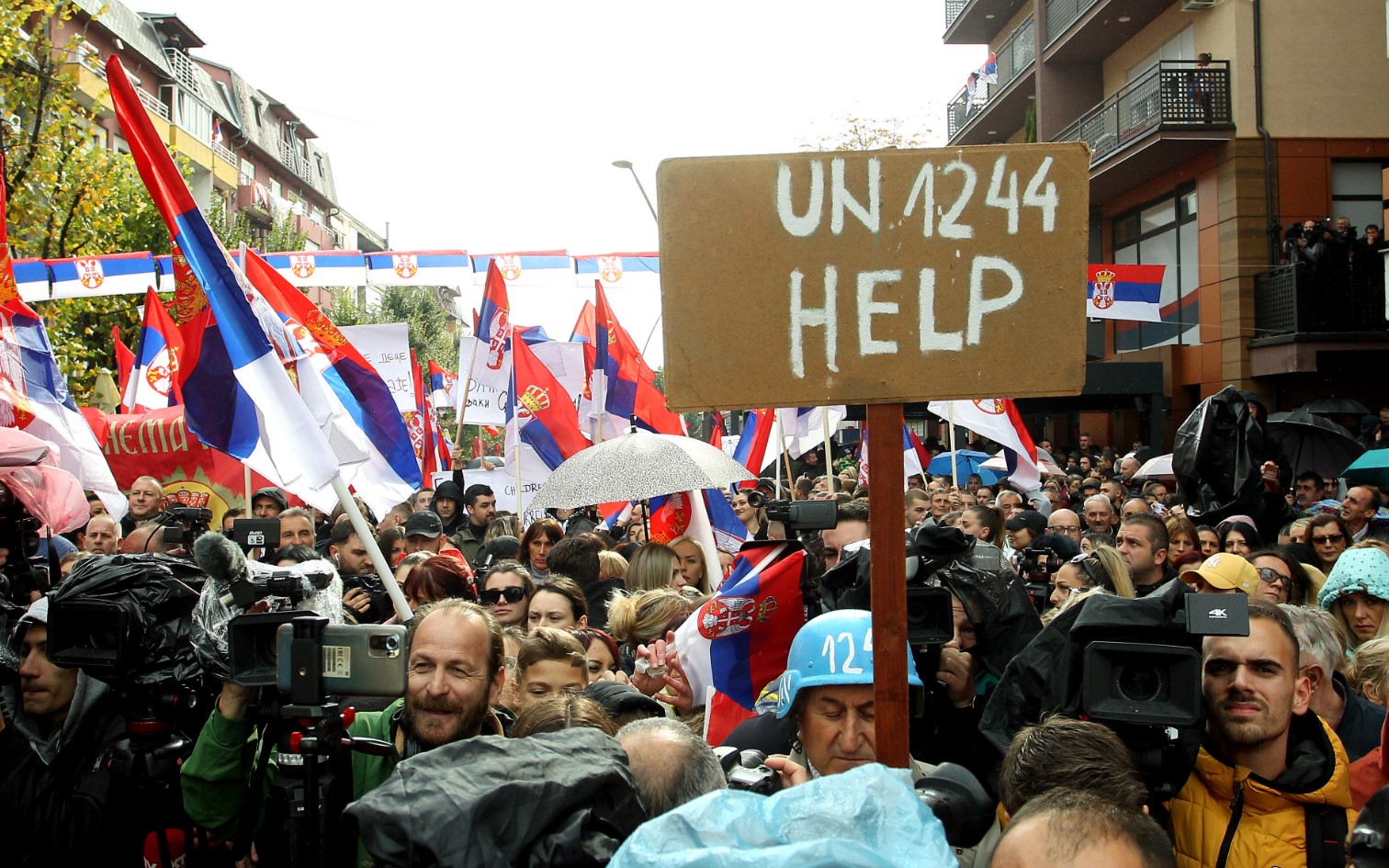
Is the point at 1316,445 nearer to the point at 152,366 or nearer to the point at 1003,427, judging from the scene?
the point at 1003,427

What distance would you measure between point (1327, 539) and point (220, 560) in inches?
254

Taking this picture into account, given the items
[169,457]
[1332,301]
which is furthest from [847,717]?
[1332,301]

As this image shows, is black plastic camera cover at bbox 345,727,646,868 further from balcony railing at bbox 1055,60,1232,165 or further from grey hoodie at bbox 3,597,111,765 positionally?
balcony railing at bbox 1055,60,1232,165

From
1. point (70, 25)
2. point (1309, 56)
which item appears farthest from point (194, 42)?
point (1309, 56)

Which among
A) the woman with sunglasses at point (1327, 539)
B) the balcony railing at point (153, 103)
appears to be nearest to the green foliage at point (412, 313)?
the balcony railing at point (153, 103)

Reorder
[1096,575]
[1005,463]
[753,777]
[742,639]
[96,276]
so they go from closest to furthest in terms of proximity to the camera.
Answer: [753,777]
[742,639]
[1096,575]
[1005,463]
[96,276]

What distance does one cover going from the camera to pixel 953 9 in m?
32.3

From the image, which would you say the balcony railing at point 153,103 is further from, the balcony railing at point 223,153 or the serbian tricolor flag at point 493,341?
the serbian tricolor flag at point 493,341

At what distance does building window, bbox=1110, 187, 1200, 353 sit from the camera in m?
21.3

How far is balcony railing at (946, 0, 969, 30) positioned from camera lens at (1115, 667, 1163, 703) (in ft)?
103

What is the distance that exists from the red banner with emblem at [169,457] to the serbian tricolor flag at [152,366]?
4.81 feet

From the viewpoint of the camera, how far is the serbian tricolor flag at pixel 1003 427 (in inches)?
476

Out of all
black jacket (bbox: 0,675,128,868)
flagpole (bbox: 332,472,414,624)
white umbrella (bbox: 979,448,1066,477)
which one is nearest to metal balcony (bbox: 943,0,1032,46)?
white umbrella (bbox: 979,448,1066,477)

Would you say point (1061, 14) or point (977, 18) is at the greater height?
point (977, 18)
